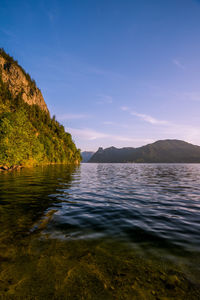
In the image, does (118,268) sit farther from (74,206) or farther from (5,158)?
(5,158)

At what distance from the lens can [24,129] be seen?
38312mm

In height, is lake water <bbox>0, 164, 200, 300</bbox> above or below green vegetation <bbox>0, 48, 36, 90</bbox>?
below

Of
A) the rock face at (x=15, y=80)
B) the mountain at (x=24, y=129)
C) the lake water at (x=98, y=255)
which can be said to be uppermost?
the rock face at (x=15, y=80)

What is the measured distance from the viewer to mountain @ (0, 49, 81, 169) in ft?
107

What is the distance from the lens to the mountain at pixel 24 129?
32594 mm

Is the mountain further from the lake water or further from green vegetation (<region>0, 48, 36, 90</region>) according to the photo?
the lake water

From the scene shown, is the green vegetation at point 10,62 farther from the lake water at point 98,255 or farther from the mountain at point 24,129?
the lake water at point 98,255

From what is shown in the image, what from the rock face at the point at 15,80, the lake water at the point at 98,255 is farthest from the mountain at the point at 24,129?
the lake water at the point at 98,255

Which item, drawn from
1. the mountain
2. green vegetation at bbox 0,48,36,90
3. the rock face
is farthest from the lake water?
green vegetation at bbox 0,48,36,90

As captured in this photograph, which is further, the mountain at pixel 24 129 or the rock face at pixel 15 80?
the rock face at pixel 15 80

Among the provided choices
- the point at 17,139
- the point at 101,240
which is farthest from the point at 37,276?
the point at 17,139

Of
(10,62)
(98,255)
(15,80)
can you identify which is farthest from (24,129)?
(10,62)

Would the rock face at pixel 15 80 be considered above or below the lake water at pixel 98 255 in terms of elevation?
above

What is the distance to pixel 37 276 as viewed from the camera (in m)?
2.91
